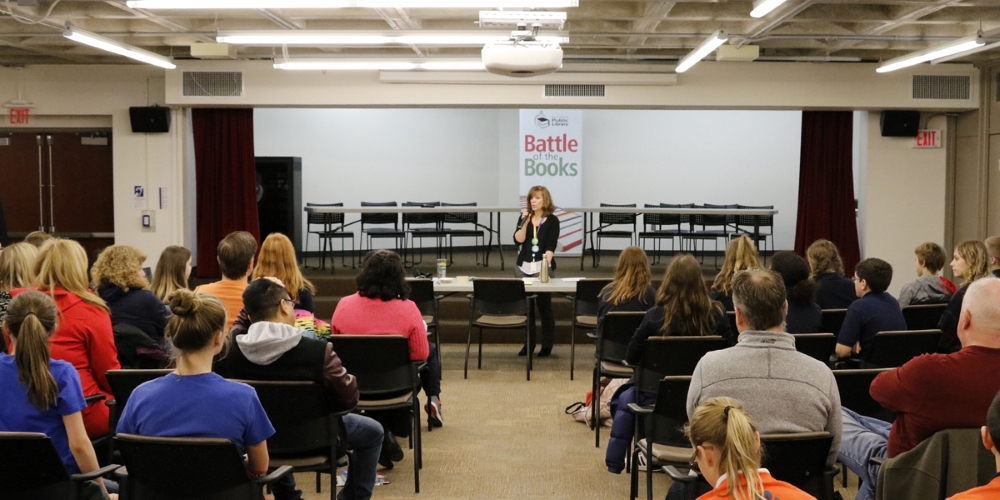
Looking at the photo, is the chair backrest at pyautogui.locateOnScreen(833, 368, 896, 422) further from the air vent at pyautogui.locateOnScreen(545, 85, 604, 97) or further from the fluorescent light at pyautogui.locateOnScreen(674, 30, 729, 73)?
the air vent at pyautogui.locateOnScreen(545, 85, 604, 97)

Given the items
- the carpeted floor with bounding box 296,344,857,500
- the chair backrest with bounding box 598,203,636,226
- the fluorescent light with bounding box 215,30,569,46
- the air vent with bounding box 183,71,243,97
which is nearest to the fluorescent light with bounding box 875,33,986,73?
the fluorescent light with bounding box 215,30,569,46

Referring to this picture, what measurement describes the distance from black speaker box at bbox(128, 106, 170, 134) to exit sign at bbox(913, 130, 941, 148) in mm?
8387

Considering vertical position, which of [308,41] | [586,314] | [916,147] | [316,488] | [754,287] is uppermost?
[308,41]

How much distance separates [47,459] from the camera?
2.47 m

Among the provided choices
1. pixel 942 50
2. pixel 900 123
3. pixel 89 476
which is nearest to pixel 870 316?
pixel 89 476

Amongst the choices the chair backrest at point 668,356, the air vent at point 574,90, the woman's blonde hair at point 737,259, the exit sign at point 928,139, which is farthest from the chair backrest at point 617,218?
the chair backrest at point 668,356

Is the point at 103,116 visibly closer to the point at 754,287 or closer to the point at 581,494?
the point at 581,494

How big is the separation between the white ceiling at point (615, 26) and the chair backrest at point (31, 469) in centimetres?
459

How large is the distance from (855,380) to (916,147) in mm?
7346

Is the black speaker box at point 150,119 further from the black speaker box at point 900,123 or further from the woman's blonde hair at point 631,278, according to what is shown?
the black speaker box at point 900,123

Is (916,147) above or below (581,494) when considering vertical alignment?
above

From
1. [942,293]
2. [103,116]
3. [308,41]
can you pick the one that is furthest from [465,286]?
[103,116]

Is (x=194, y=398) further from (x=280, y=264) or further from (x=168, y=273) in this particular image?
(x=168, y=273)

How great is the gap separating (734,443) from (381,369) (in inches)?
96.2
